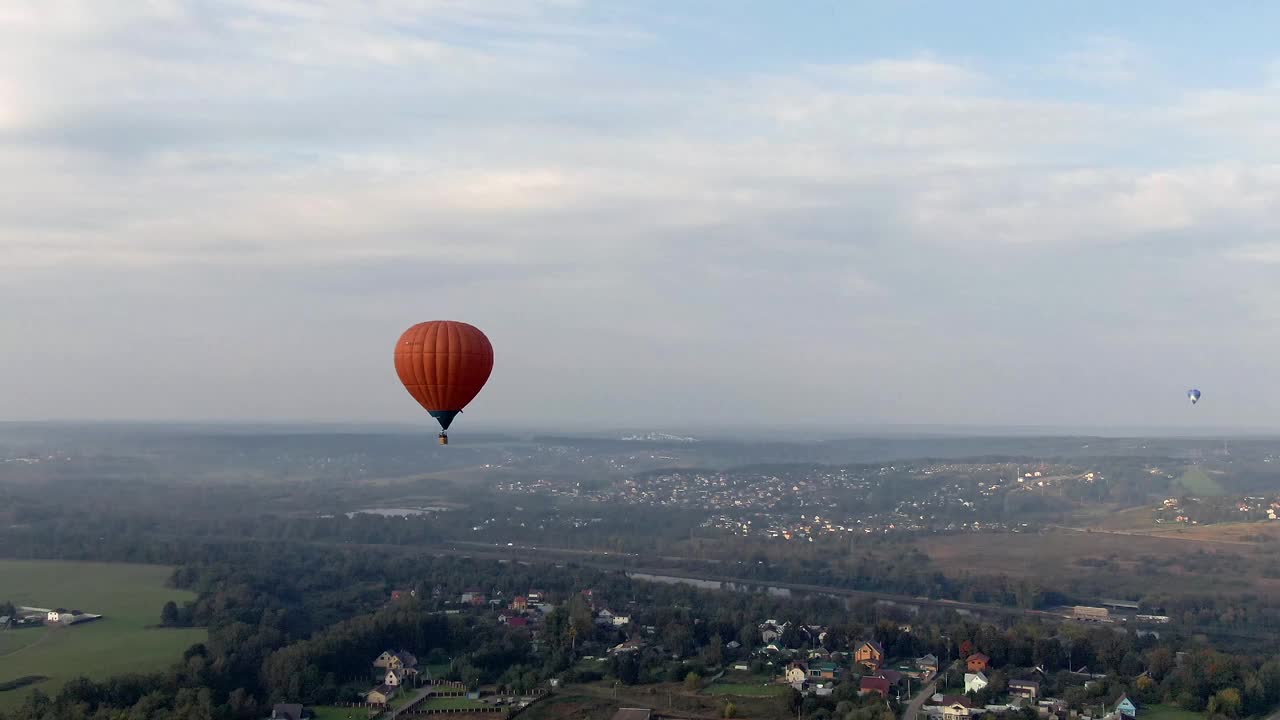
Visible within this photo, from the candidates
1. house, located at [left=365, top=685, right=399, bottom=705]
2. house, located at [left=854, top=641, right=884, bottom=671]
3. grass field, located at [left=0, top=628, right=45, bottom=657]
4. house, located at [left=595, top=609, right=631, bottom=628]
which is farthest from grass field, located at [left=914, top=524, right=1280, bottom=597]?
grass field, located at [left=0, top=628, right=45, bottom=657]

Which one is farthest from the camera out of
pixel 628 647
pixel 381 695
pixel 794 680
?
pixel 628 647

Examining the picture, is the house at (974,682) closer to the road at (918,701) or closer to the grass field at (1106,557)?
the road at (918,701)

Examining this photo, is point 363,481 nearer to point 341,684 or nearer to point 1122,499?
point 1122,499

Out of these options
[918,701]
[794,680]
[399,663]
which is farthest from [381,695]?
[918,701]

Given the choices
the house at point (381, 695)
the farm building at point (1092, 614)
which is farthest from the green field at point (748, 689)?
the farm building at point (1092, 614)

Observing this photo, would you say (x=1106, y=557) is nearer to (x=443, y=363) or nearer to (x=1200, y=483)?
(x=1200, y=483)

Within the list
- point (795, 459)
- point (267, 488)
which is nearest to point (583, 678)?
point (267, 488)
